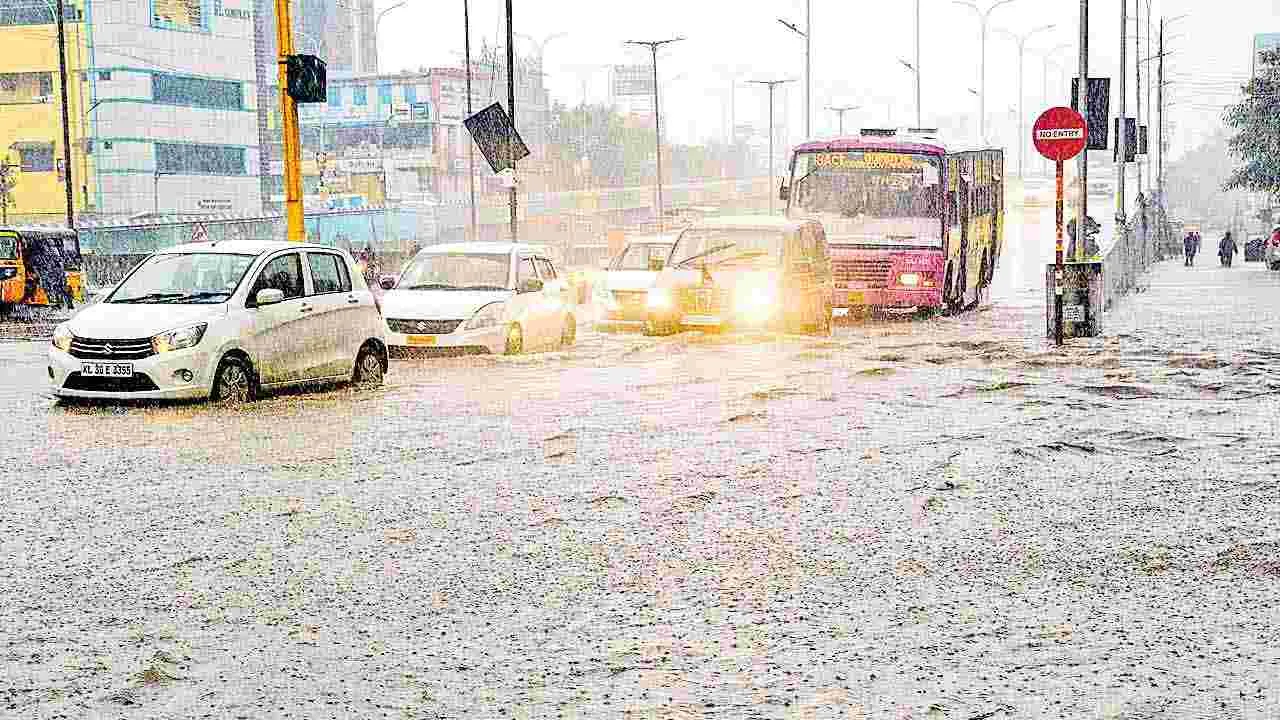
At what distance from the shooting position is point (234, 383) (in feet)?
54.8

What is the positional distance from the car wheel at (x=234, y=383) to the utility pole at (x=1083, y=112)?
13930mm

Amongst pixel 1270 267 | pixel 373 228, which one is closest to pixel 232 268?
pixel 1270 267

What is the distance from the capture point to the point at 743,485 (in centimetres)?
1159

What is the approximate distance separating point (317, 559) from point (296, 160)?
13946 mm

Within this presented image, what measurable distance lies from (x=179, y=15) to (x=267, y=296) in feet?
285

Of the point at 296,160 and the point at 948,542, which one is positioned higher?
the point at 296,160

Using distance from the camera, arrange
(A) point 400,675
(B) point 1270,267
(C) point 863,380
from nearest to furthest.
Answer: (A) point 400,675 < (C) point 863,380 < (B) point 1270,267

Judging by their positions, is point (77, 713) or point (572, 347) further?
point (572, 347)

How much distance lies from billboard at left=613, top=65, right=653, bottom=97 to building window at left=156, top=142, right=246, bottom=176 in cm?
8110

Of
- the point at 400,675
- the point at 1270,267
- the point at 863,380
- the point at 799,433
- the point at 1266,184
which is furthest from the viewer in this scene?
the point at 1266,184

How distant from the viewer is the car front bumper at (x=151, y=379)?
16.1 metres

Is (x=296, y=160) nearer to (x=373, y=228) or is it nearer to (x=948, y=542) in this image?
(x=948, y=542)

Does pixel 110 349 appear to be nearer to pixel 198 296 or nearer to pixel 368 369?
pixel 198 296

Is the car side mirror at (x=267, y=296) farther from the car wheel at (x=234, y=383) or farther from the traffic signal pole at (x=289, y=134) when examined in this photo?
the traffic signal pole at (x=289, y=134)
